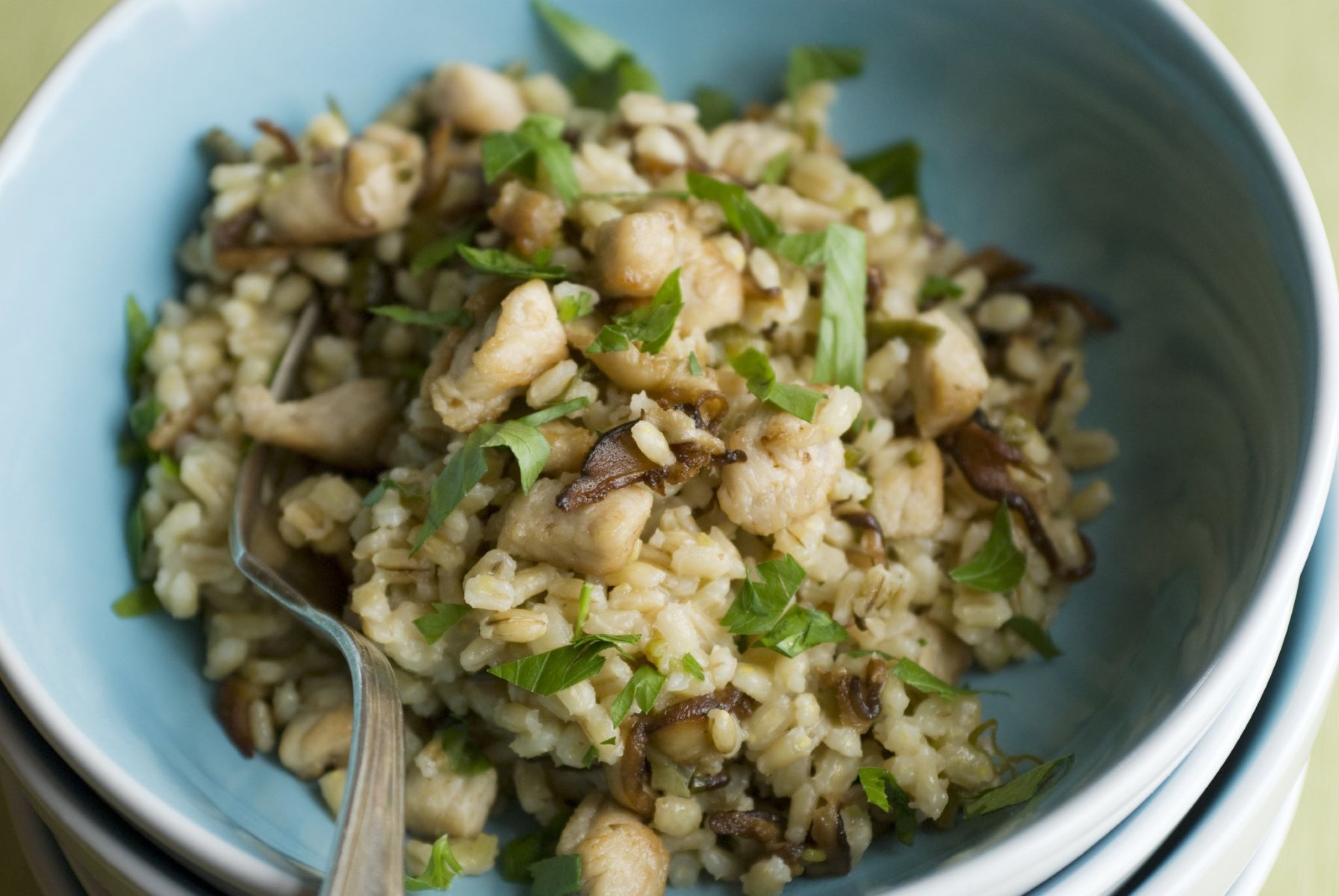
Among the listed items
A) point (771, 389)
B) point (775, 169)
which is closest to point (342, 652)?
point (771, 389)

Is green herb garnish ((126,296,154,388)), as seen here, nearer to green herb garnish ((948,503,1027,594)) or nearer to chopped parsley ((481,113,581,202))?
chopped parsley ((481,113,581,202))

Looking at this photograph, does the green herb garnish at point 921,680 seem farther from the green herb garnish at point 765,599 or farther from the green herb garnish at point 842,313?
the green herb garnish at point 842,313

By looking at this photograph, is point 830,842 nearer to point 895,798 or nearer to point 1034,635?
point 895,798

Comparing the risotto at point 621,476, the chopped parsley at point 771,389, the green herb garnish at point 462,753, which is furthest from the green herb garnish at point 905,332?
the green herb garnish at point 462,753

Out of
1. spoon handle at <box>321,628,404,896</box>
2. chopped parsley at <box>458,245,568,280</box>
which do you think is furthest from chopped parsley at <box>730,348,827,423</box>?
spoon handle at <box>321,628,404,896</box>

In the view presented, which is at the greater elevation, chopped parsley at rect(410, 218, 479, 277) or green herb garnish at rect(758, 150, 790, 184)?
green herb garnish at rect(758, 150, 790, 184)
